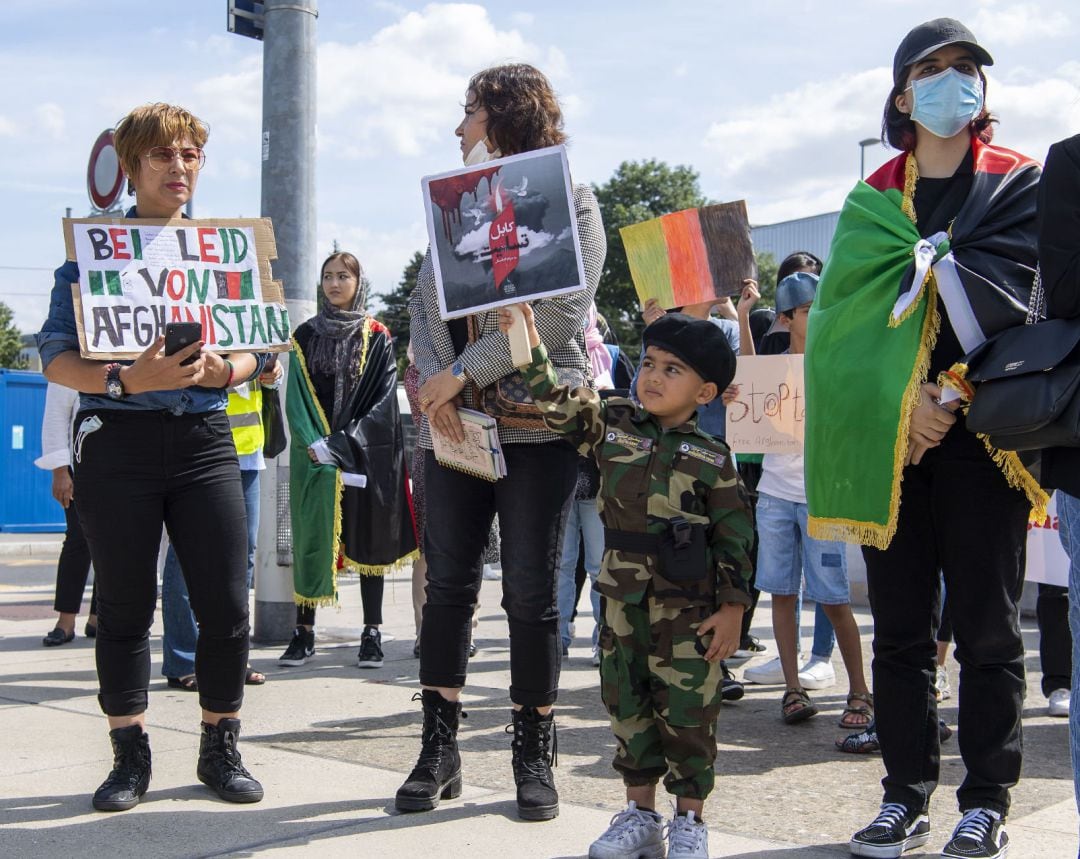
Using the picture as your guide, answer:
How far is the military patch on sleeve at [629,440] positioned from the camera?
338cm

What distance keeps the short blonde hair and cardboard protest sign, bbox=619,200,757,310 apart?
2158 mm

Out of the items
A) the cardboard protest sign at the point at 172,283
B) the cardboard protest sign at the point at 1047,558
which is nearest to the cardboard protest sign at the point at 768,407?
the cardboard protest sign at the point at 1047,558

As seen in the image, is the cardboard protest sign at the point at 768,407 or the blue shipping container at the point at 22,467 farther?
the blue shipping container at the point at 22,467

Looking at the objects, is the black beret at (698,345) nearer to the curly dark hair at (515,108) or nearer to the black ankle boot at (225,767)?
the curly dark hair at (515,108)

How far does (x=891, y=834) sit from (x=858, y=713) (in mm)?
1661

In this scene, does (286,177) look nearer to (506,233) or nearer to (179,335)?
(179,335)

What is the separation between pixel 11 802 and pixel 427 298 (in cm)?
206

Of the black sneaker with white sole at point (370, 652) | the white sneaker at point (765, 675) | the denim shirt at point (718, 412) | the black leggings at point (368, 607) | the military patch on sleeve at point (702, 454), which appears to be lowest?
the white sneaker at point (765, 675)

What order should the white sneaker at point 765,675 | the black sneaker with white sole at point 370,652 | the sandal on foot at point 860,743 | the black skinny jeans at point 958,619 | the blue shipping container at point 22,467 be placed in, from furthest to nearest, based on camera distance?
the blue shipping container at point 22,467 → the black sneaker with white sole at point 370,652 → the white sneaker at point 765,675 → the sandal on foot at point 860,743 → the black skinny jeans at point 958,619

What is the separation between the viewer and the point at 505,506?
12.4ft

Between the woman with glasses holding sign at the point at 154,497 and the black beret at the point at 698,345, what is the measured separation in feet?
4.62

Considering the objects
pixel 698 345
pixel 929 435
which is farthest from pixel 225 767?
pixel 929 435

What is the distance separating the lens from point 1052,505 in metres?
6.49

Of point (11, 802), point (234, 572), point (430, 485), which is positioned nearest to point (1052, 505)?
point (430, 485)
